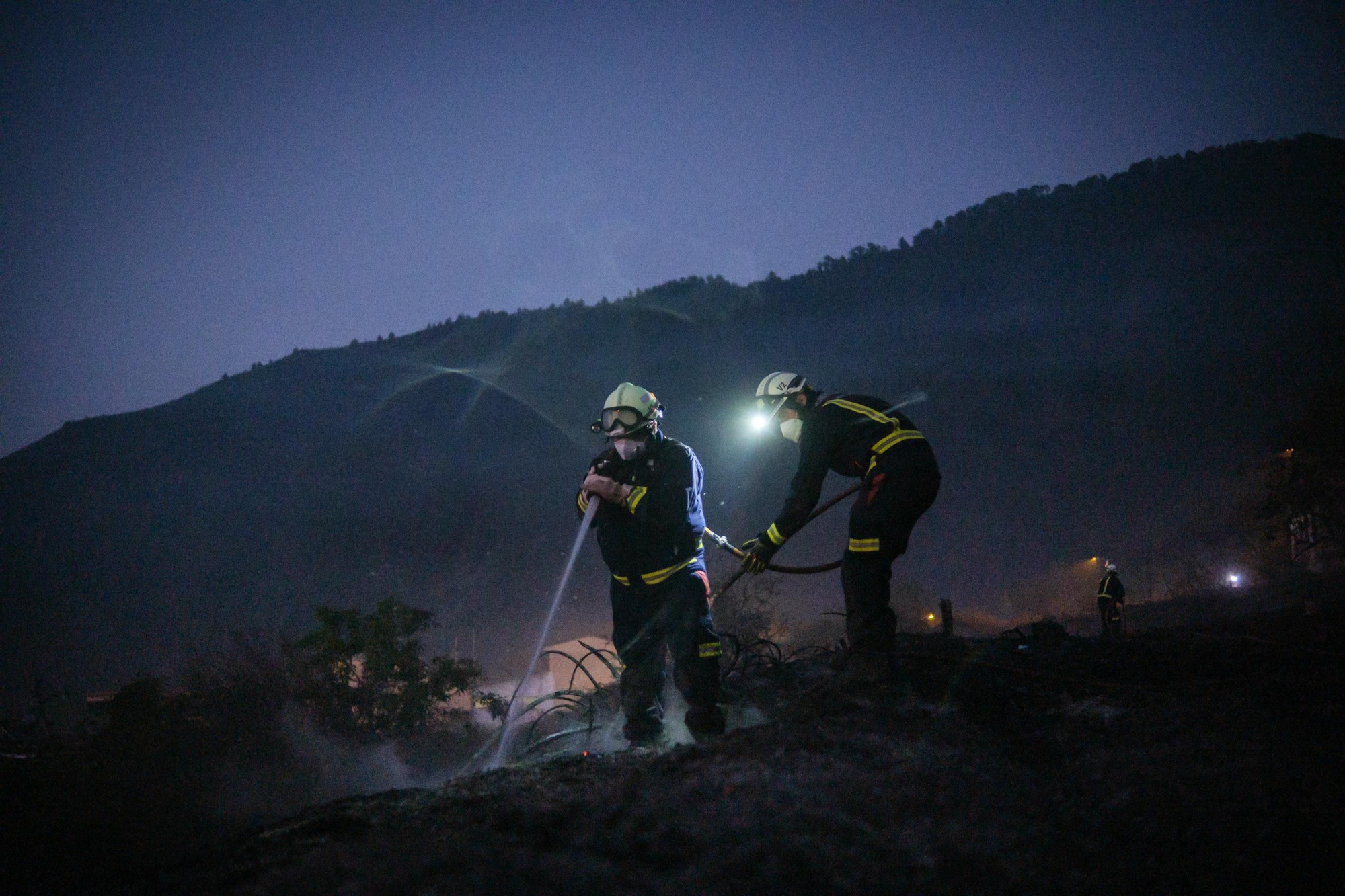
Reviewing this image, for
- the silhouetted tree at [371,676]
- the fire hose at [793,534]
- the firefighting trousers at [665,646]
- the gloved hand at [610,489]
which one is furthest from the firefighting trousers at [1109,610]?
the silhouetted tree at [371,676]

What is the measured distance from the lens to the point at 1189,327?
192ft

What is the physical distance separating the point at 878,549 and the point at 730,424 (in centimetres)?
4848

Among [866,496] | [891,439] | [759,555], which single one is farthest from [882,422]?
[759,555]

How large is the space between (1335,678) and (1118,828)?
2638 mm

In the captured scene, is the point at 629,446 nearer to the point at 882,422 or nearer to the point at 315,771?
the point at 882,422

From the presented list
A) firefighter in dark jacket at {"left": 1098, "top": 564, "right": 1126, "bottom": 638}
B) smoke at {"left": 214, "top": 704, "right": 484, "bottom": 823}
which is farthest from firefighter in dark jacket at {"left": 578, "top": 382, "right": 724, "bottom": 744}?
firefighter in dark jacket at {"left": 1098, "top": 564, "right": 1126, "bottom": 638}

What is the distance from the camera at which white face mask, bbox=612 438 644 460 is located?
15.5 feet

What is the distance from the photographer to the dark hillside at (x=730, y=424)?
42.3 metres

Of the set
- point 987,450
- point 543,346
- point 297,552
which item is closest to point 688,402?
point 543,346

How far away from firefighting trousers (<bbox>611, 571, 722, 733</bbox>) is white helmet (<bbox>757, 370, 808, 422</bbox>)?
1.51 m

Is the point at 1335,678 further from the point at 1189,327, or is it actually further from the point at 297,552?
the point at 1189,327

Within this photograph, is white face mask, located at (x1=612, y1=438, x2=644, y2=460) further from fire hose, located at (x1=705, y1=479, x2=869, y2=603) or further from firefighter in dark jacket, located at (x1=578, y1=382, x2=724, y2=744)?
fire hose, located at (x1=705, y1=479, x2=869, y2=603)

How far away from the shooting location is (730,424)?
171 ft

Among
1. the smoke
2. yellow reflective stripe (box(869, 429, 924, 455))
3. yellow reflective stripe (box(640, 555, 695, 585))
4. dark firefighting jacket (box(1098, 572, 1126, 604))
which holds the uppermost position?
yellow reflective stripe (box(869, 429, 924, 455))
